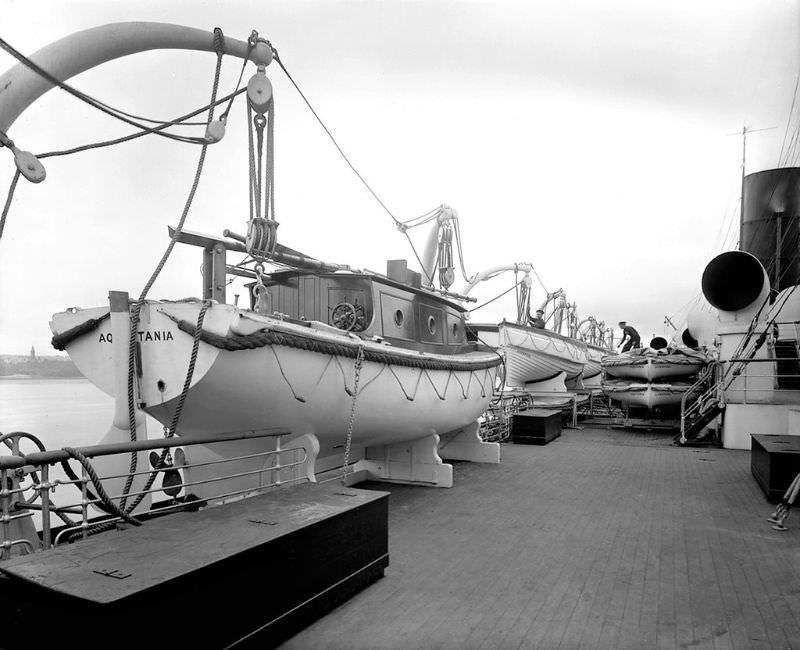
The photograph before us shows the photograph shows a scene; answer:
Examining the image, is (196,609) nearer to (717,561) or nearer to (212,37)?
(717,561)

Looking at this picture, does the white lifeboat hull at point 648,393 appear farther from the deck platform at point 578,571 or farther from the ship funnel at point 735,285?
the deck platform at point 578,571

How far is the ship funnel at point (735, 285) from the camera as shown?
11.8m

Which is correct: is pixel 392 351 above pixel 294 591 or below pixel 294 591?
above

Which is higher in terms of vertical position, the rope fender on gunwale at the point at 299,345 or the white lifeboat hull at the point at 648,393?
the rope fender on gunwale at the point at 299,345

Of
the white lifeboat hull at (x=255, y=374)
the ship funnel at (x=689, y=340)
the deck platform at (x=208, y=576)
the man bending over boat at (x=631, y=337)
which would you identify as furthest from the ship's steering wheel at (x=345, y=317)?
the man bending over boat at (x=631, y=337)

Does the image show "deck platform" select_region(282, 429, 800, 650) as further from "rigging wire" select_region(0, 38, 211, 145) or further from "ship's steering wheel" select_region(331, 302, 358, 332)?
"rigging wire" select_region(0, 38, 211, 145)

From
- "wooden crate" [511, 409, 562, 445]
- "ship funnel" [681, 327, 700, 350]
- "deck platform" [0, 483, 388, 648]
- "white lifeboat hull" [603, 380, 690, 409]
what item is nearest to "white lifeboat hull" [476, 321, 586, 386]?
"white lifeboat hull" [603, 380, 690, 409]

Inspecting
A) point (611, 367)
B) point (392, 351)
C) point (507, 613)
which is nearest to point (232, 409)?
point (392, 351)

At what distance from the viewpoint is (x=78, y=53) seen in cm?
419

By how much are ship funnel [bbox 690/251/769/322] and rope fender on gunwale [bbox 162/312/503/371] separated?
8394 mm

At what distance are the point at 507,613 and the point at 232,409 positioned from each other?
7.82ft

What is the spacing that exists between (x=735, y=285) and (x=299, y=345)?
11038 mm

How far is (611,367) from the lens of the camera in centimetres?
1552

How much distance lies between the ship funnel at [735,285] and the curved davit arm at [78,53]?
11549 mm
